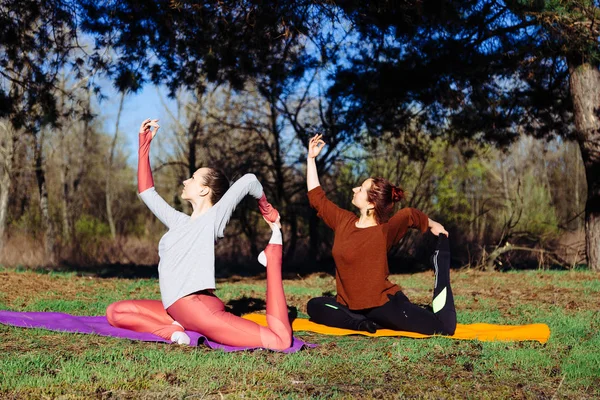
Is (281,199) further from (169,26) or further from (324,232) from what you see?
(169,26)

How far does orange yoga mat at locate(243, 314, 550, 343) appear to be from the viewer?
5157 mm

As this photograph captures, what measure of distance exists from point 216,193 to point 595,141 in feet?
28.5

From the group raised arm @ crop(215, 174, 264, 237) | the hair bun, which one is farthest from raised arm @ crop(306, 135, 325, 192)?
raised arm @ crop(215, 174, 264, 237)

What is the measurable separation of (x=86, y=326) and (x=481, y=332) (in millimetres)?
3242

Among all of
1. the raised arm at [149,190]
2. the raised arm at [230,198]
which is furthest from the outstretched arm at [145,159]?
the raised arm at [230,198]

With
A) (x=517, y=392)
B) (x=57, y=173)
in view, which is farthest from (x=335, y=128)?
(x=57, y=173)

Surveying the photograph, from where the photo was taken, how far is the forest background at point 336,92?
1023cm

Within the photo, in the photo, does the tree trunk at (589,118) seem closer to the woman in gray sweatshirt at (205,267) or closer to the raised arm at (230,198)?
the woman in gray sweatshirt at (205,267)

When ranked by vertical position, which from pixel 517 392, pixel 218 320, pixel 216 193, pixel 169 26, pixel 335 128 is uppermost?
pixel 169 26

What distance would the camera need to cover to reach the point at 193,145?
62.8ft

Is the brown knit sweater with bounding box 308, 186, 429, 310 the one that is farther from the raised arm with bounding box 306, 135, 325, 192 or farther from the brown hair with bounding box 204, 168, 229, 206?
the brown hair with bounding box 204, 168, 229, 206

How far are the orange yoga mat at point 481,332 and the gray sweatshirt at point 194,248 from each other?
135cm

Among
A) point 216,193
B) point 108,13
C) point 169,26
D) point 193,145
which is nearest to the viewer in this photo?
point 216,193

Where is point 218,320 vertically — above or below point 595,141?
below
